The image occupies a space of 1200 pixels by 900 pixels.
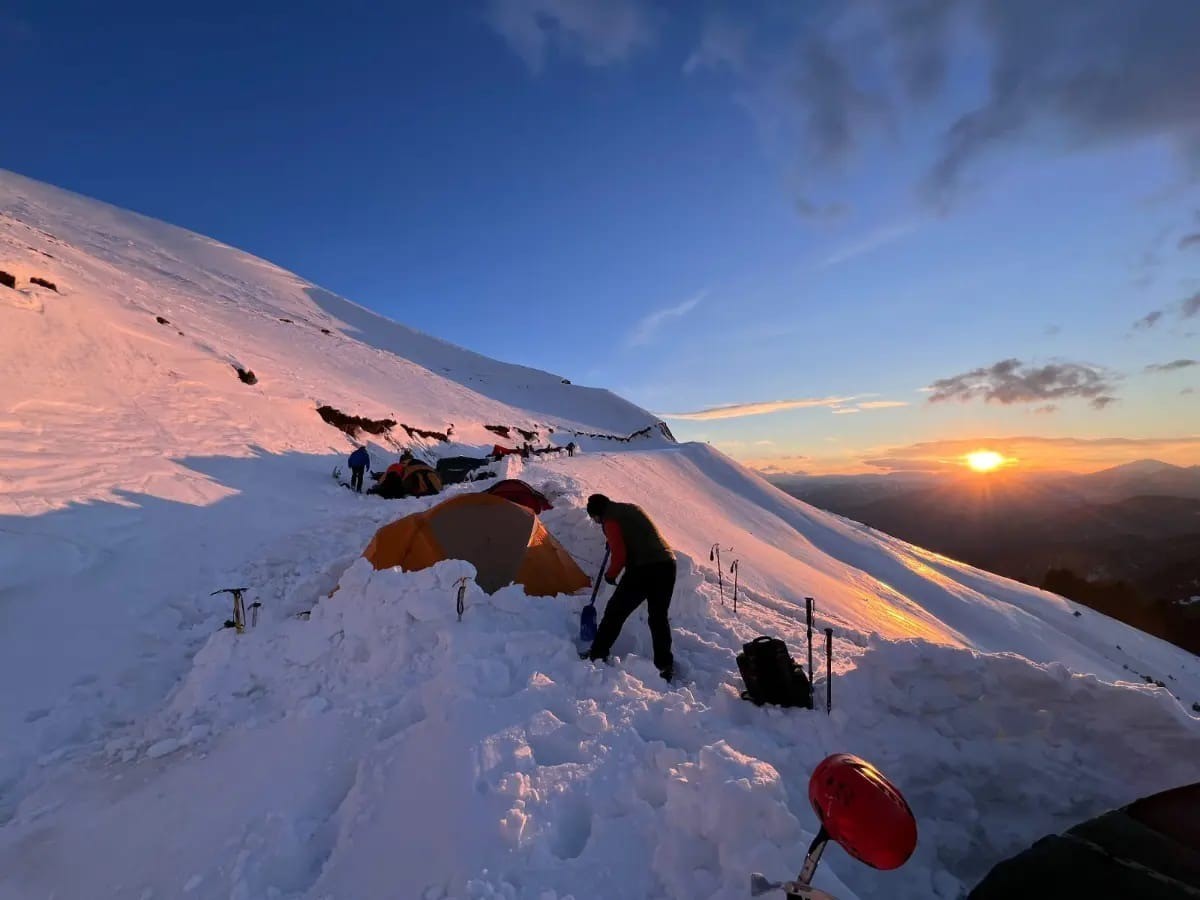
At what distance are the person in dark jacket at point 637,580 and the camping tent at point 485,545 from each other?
4.97 ft

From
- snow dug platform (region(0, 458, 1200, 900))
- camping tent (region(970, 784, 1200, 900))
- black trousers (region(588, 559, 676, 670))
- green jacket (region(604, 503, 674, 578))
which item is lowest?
snow dug platform (region(0, 458, 1200, 900))

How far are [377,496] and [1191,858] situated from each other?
15458mm

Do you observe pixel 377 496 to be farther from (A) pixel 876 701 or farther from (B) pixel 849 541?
(B) pixel 849 541

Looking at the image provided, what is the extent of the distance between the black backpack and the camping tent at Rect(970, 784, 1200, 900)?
1.79 meters

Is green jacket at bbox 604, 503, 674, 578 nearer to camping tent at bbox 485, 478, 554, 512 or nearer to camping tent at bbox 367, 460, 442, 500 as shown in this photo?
camping tent at bbox 485, 478, 554, 512

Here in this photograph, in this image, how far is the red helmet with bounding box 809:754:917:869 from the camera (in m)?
2.10

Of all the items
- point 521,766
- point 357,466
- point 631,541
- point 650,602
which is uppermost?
point 357,466

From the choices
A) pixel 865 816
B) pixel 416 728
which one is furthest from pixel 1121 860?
pixel 416 728

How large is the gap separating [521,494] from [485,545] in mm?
4675

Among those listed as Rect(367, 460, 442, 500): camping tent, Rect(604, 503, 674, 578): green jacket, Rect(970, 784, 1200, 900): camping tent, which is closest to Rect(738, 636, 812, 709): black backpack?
Rect(604, 503, 674, 578): green jacket

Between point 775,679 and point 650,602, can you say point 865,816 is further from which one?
point 650,602

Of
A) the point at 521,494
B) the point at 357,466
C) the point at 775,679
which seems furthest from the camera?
the point at 357,466

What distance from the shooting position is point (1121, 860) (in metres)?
2.45

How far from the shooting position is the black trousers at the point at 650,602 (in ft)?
17.3
